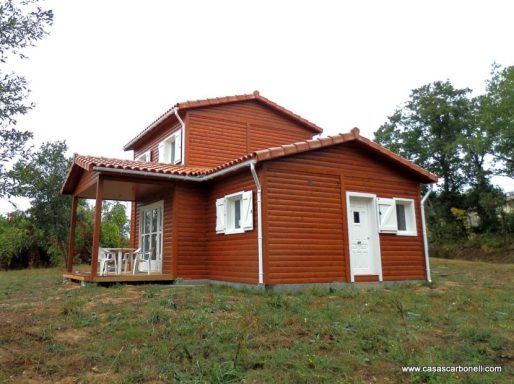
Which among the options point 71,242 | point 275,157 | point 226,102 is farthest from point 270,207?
point 71,242

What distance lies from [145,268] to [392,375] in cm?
966

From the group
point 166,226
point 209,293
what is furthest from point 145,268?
point 209,293

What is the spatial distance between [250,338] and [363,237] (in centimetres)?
574

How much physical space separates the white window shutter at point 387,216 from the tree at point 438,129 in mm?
20463

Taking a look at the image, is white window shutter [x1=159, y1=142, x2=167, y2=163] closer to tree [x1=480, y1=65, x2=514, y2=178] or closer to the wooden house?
the wooden house

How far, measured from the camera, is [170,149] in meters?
14.4

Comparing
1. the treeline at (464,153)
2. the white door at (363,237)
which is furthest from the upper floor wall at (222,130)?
the treeline at (464,153)

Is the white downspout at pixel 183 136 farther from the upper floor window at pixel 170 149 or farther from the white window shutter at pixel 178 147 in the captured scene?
the upper floor window at pixel 170 149

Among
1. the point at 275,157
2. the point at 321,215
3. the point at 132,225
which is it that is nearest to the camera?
the point at 275,157

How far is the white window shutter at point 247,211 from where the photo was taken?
30.6ft

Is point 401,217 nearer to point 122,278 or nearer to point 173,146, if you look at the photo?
point 122,278

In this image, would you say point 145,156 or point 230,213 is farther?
point 145,156

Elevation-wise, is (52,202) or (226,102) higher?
(226,102)

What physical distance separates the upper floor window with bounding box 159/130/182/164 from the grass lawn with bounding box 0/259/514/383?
237 inches
